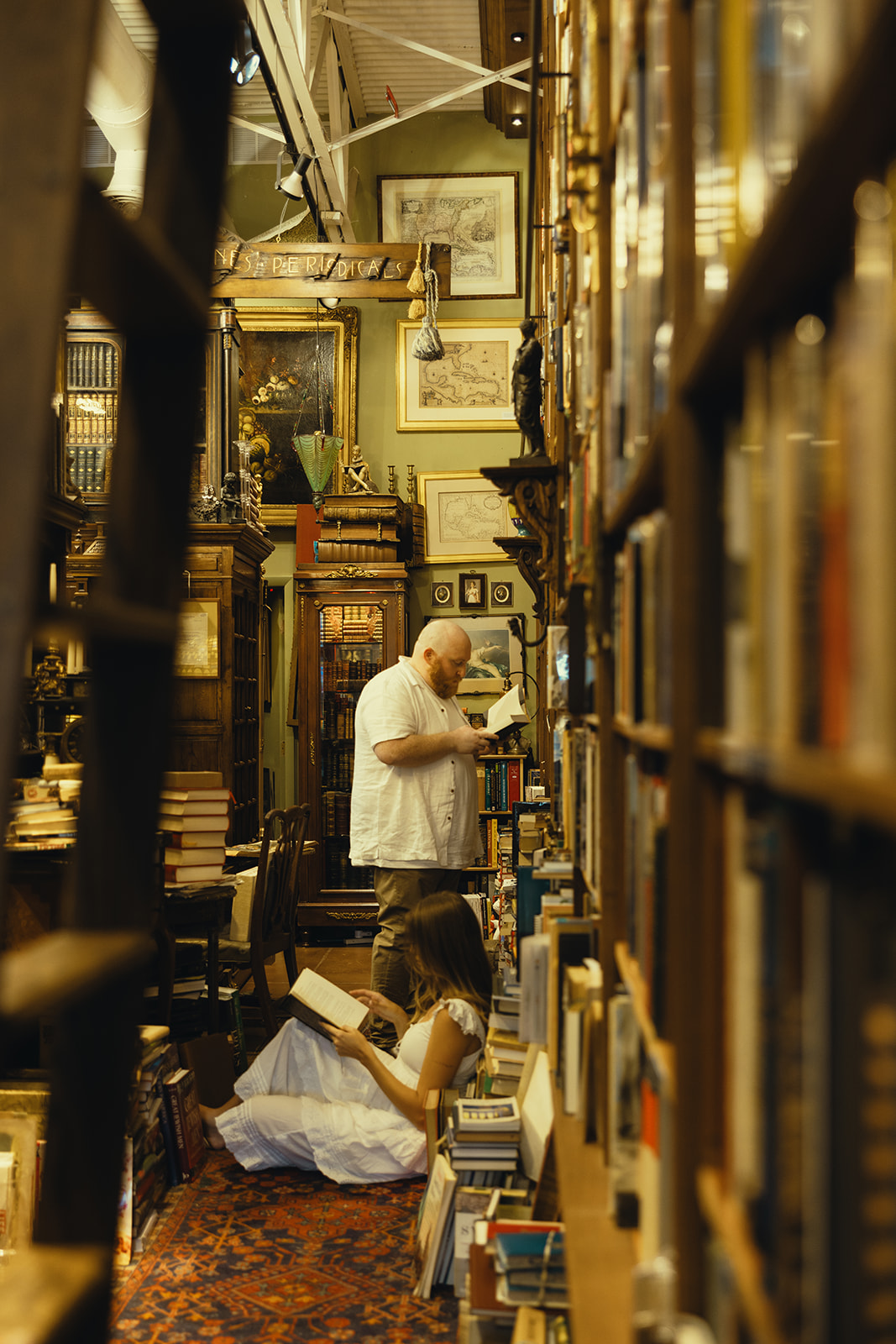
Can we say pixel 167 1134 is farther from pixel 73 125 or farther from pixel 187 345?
pixel 73 125

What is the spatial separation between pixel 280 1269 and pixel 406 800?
197 centimetres

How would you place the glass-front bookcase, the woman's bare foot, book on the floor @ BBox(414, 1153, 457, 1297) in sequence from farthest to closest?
the glass-front bookcase < the woman's bare foot < book on the floor @ BBox(414, 1153, 457, 1297)

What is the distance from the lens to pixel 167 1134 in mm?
3439

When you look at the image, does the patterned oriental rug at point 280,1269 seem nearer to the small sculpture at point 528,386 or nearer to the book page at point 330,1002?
the book page at point 330,1002

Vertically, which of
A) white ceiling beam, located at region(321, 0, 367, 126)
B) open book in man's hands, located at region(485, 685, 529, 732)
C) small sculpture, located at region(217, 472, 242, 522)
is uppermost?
white ceiling beam, located at region(321, 0, 367, 126)

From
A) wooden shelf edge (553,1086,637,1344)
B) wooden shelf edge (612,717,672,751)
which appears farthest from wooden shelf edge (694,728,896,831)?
wooden shelf edge (553,1086,637,1344)

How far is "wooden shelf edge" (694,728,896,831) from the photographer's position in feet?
1.60

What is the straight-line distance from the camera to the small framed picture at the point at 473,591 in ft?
25.3


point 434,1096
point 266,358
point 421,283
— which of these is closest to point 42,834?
point 434,1096

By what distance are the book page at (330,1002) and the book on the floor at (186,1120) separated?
1.57 feet

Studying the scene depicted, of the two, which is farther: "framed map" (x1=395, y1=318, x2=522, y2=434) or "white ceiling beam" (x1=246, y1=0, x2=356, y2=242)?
"framed map" (x1=395, y1=318, x2=522, y2=434)

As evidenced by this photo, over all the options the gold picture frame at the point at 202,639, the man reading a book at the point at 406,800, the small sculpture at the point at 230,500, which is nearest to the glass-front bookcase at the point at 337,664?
the small sculpture at the point at 230,500

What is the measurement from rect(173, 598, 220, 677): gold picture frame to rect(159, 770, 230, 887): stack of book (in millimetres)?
2056

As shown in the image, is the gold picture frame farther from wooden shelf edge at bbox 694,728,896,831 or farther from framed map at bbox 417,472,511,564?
wooden shelf edge at bbox 694,728,896,831
